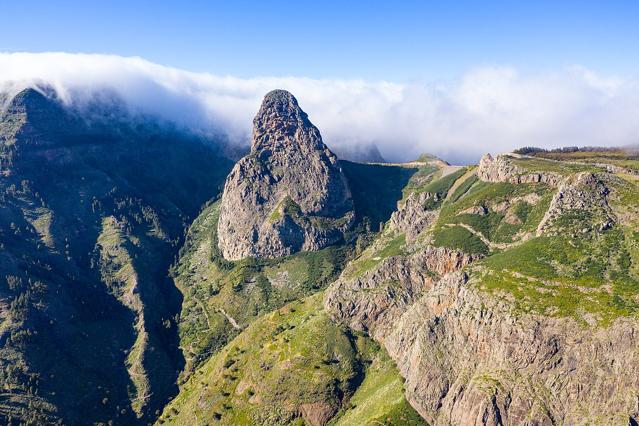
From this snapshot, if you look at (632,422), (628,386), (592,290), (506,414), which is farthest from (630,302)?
(506,414)

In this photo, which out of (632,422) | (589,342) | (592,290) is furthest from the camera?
(592,290)

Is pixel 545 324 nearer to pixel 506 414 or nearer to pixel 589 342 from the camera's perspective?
pixel 589 342

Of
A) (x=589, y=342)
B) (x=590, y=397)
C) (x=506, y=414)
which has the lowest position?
(x=506, y=414)

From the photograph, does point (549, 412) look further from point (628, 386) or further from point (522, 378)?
point (628, 386)

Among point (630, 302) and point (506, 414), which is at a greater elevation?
point (630, 302)

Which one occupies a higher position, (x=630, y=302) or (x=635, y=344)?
(x=630, y=302)

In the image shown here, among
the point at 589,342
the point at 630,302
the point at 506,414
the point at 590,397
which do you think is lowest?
the point at 506,414

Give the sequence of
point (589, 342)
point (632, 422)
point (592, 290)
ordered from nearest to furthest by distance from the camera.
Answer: point (632, 422), point (589, 342), point (592, 290)

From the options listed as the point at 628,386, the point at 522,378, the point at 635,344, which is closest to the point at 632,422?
the point at 628,386

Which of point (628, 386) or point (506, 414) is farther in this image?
point (506, 414)
